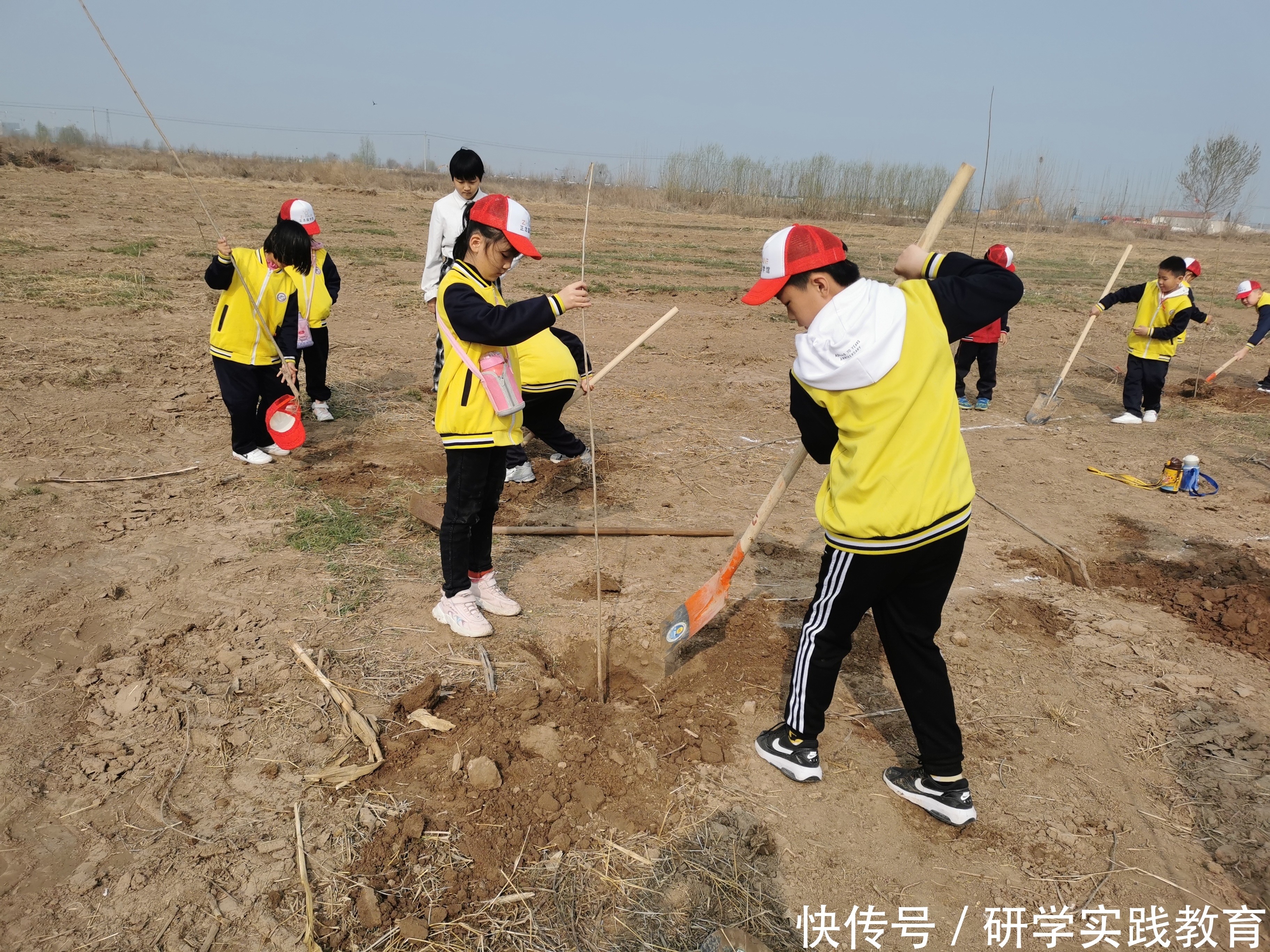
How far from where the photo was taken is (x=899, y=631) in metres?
2.91

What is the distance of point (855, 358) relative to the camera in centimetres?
249

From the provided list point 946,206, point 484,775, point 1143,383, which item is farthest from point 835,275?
point 1143,383

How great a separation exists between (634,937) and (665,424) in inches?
223

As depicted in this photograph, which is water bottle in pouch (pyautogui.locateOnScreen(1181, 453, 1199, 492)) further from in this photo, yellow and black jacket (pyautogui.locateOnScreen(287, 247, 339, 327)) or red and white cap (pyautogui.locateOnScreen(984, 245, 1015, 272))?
yellow and black jacket (pyautogui.locateOnScreen(287, 247, 339, 327))

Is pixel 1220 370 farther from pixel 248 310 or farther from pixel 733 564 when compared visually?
pixel 248 310

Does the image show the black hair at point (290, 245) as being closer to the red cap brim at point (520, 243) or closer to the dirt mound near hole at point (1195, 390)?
the red cap brim at point (520, 243)

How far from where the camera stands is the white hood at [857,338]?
2484mm

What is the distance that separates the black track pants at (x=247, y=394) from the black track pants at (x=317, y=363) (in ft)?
2.48

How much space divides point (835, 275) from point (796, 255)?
0.48 ft

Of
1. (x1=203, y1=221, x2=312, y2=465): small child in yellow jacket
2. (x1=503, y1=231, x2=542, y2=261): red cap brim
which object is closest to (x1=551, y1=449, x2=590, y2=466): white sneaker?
(x1=203, y1=221, x2=312, y2=465): small child in yellow jacket

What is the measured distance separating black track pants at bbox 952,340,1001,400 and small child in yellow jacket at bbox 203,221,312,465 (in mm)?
7034

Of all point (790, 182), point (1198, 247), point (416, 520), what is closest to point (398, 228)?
point (416, 520)

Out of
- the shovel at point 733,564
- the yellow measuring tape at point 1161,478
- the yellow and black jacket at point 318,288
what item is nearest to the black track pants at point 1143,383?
the yellow measuring tape at point 1161,478

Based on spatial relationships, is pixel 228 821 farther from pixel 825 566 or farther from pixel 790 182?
pixel 790 182
